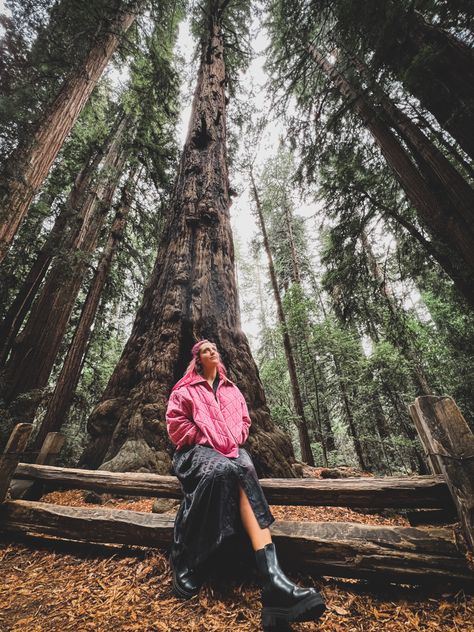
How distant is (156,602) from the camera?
201 cm


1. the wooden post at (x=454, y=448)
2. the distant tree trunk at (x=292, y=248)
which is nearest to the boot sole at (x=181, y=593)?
the wooden post at (x=454, y=448)

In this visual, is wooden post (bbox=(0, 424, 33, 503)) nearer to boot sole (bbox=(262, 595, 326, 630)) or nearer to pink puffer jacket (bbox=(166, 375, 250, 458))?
pink puffer jacket (bbox=(166, 375, 250, 458))

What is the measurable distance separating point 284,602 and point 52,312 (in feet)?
28.4

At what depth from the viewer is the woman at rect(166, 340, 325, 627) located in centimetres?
174

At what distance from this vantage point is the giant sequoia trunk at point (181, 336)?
4.10 m

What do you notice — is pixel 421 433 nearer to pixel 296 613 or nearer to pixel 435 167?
pixel 296 613

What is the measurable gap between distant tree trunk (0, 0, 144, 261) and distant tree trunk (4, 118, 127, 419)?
268 cm

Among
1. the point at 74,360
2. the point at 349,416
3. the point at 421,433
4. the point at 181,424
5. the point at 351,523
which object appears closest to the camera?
the point at 351,523

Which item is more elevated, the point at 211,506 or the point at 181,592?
the point at 211,506

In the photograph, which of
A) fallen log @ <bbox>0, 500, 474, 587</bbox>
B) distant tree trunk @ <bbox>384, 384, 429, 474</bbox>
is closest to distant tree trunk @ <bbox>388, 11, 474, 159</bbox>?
fallen log @ <bbox>0, 500, 474, 587</bbox>

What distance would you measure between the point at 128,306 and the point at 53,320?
2757 mm

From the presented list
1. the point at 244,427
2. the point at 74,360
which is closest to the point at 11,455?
the point at 244,427

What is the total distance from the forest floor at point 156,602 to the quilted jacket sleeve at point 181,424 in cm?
103

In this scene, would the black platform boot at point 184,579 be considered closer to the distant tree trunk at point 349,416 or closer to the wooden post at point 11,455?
the wooden post at point 11,455
